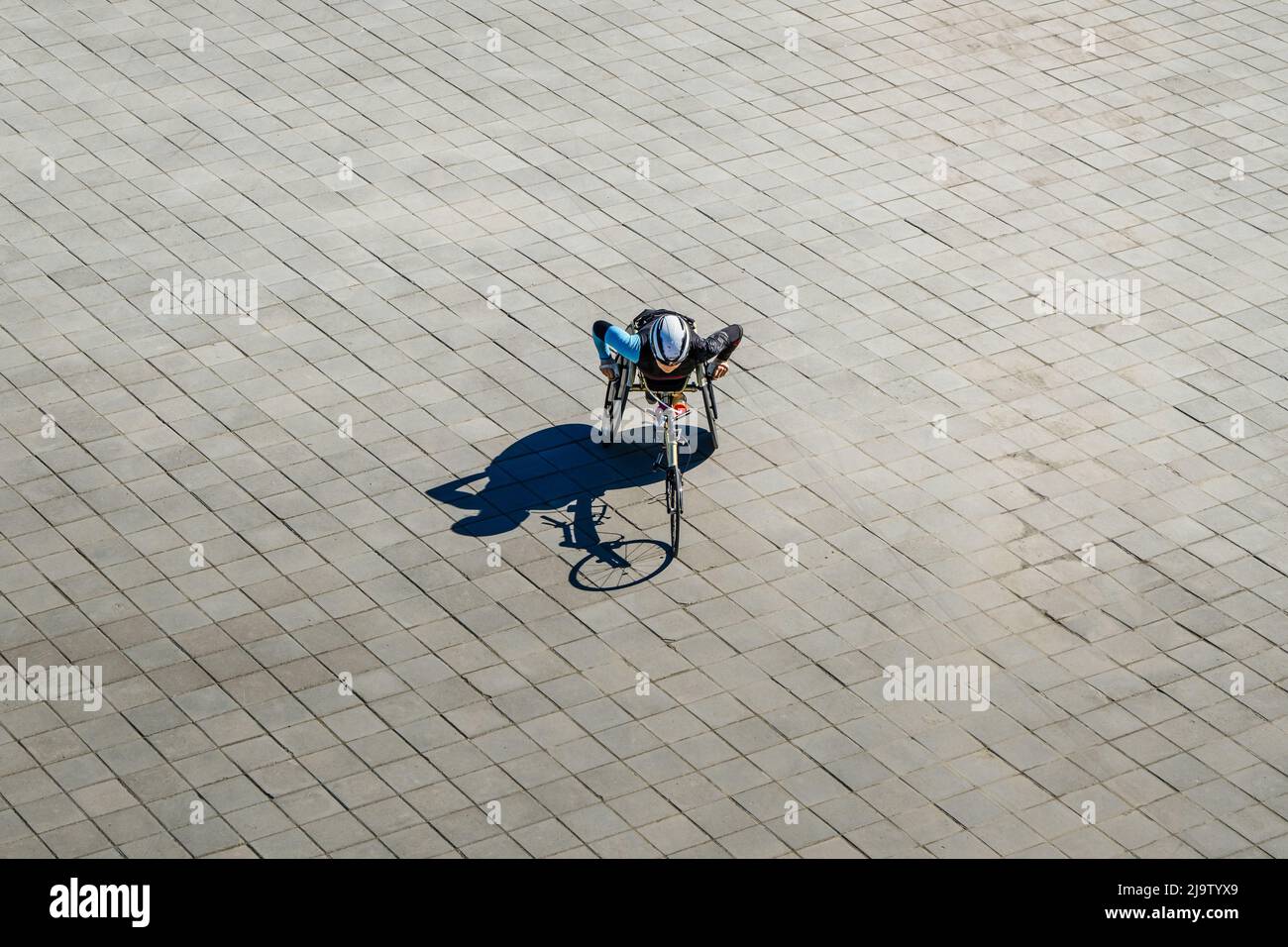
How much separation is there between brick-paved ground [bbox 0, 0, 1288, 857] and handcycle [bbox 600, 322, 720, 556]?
32cm

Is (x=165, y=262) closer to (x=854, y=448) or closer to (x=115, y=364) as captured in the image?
(x=115, y=364)

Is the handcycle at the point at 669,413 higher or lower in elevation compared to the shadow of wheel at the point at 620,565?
higher

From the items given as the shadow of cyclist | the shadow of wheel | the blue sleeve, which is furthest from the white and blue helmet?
the shadow of wheel

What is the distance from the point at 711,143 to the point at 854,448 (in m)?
5.60

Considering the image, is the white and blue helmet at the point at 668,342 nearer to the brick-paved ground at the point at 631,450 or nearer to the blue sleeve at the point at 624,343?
the blue sleeve at the point at 624,343

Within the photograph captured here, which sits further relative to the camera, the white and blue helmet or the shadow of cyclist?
the shadow of cyclist

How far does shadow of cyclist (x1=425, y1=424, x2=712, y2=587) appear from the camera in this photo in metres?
13.5

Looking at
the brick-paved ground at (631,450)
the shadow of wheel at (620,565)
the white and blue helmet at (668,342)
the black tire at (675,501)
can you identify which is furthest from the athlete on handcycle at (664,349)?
the shadow of wheel at (620,565)

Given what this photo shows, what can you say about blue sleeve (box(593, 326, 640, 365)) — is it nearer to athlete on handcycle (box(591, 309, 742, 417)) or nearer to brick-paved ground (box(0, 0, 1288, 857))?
athlete on handcycle (box(591, 309, 742, 417))

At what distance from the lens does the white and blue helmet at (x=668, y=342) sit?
13.2m

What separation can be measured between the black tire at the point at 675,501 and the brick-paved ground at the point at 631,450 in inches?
10.4

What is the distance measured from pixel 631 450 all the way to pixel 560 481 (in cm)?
78

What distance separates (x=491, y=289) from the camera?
1630 cm

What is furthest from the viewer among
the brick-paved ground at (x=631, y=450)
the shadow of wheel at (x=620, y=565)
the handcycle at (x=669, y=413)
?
the handcycle at (x=669, y=413)
